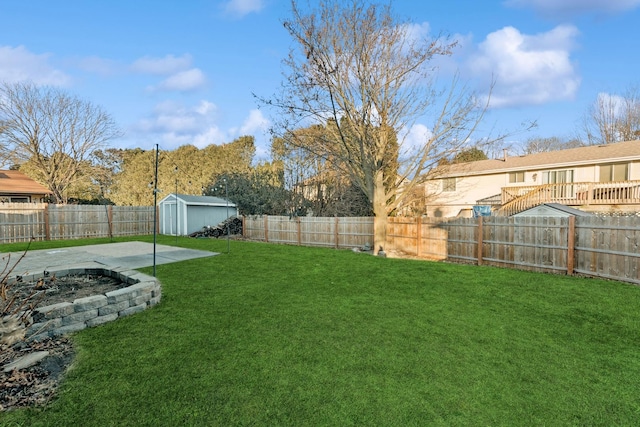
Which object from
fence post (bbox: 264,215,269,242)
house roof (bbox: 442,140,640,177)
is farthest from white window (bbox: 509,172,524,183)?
fence post (bbox: 264,215,269,242)

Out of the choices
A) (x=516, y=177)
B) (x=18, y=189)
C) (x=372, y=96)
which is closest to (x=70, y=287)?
(x=372, y=96)

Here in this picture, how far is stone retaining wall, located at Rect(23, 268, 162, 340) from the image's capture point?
11.2 feet

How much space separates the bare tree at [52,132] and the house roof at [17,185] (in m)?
1.08

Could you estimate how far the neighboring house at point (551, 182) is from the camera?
13648mm

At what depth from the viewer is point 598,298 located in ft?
16.9

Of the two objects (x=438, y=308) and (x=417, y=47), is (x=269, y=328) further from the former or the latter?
(x=417, y=47)

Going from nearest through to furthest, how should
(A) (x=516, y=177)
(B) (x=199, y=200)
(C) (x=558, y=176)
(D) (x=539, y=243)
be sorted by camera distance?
(D) (x=539, y=243)
(C) (x=558, y=176)
(B) (x=199, y=200)
(A) (x=516, y=177)

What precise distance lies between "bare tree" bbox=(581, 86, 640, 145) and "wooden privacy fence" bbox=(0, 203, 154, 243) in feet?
98.0

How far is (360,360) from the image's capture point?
3.03 m

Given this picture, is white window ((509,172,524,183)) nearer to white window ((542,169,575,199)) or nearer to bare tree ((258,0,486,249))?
white window ((542,169,575,199))

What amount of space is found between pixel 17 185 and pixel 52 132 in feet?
13.0

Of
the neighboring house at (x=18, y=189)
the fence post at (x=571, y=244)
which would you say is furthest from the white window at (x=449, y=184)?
the neighboring house at (x=18, y=189)

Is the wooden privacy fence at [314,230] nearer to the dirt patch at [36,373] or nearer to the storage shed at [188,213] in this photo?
the storage shed at [188,213]

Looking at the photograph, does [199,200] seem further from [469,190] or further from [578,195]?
[578,195]
